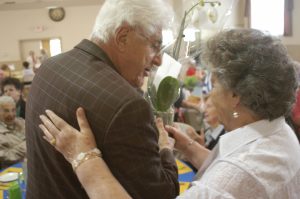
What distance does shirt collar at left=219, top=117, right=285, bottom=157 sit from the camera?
1052 millimetres

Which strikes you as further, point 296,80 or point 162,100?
point 162,100

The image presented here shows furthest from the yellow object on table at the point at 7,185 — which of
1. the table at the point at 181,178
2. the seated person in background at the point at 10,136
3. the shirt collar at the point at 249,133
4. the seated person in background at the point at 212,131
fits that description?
the seated person in background at the point at 212,131

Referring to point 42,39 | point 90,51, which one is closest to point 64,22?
point 42,39

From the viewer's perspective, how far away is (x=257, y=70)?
102 centimetres

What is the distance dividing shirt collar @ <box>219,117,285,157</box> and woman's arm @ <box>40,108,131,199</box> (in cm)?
37

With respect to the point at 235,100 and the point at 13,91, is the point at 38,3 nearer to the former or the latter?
the point at 13,91

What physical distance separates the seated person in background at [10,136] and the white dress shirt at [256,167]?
2302 millimetres

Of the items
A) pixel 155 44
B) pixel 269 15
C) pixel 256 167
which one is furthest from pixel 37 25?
pixel 256 167

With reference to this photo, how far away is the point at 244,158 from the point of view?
3.23 ft

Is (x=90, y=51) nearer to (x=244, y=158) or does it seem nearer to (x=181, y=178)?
(x=244, y=158)

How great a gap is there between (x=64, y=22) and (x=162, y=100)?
11566 mm

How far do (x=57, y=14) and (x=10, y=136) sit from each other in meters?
9.84

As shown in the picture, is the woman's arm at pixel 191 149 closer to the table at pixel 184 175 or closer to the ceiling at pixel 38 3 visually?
the table at pixel 184 175

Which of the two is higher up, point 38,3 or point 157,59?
point 38,3
